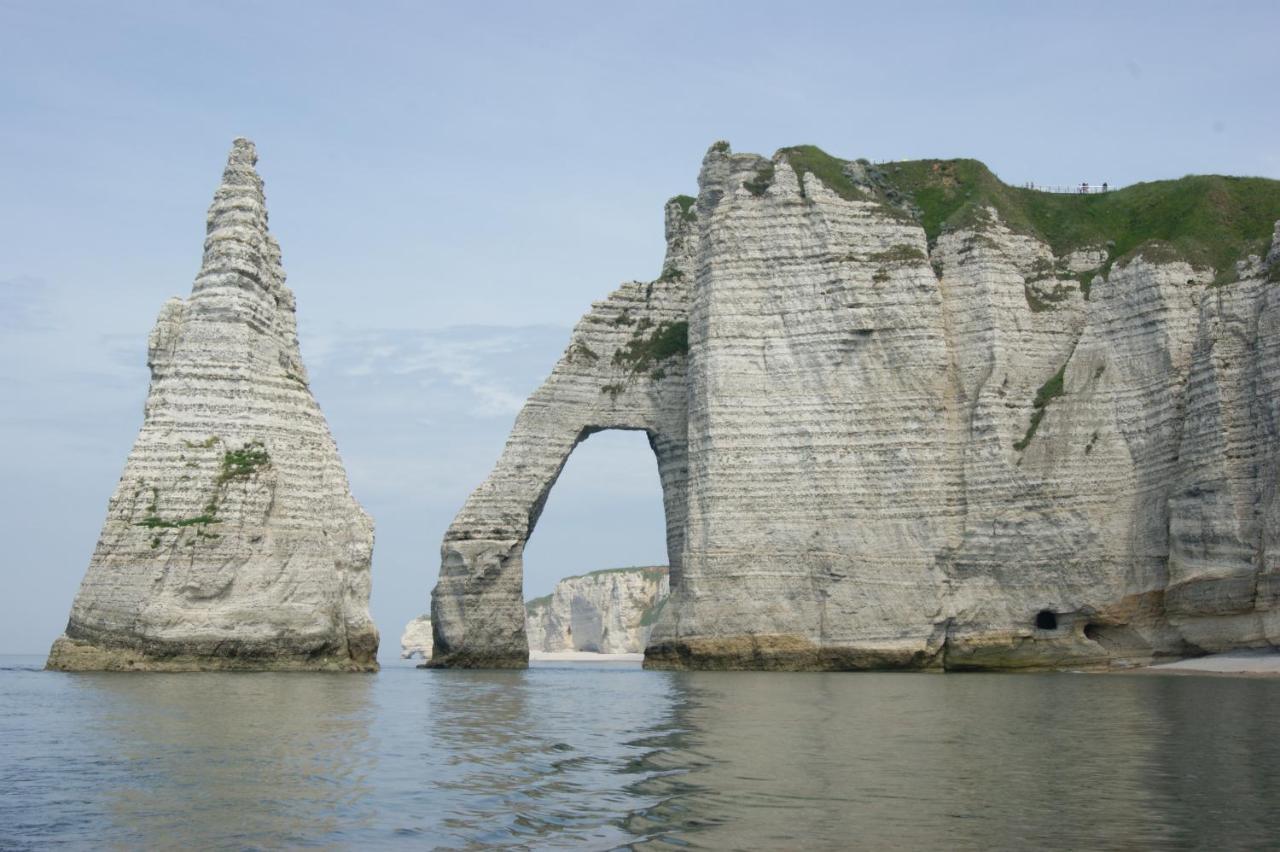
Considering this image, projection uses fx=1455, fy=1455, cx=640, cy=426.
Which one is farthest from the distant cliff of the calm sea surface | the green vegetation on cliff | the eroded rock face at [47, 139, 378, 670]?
the calm sea surface

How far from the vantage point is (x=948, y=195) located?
189ft

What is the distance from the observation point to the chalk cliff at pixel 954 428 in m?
46.7

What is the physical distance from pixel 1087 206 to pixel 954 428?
12637mm

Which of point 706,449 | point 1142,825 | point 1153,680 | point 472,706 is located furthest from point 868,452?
point 1142,825

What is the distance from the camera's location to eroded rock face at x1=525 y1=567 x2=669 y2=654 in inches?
5207

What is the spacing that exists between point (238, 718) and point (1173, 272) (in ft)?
121

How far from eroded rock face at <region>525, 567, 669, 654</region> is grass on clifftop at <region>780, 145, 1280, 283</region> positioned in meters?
74.9

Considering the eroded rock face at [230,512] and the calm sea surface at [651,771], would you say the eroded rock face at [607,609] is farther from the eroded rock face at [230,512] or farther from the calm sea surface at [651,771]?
the calm sea surface at [651,771]

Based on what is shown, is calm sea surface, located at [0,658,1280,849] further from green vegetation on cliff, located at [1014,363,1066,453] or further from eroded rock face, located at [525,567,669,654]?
eroded rock face, located at [525,567,669,654]

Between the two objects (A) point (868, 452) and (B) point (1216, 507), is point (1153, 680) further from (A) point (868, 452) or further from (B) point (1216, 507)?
(A) point (868, 452)

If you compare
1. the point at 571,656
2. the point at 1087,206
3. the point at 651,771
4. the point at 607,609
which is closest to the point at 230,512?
the point at 651,771

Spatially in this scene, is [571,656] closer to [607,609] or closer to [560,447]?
[607,609]

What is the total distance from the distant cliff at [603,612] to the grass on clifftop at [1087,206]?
73.7 metres

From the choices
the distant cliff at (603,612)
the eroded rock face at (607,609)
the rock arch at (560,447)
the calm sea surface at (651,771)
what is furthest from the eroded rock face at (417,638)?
the calm sea surface at (651,771)
